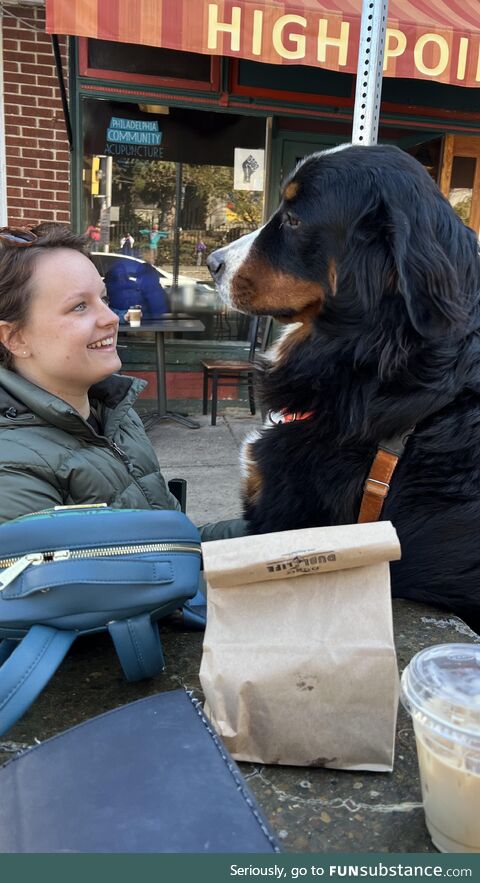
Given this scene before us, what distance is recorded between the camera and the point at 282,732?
106 centimetres

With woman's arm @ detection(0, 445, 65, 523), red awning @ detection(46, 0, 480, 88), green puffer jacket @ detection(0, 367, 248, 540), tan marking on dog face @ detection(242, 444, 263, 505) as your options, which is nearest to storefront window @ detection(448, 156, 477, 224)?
red awning @ detection(46, 0, 480, 88)

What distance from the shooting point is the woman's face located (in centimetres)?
188

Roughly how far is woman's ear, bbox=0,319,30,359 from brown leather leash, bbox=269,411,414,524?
1090mm

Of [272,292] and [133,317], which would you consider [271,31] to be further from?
[272,292]

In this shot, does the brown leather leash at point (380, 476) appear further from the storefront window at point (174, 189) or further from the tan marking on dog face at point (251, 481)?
the storefront window at point (174, 189)

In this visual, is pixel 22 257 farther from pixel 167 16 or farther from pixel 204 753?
pixel 167 16

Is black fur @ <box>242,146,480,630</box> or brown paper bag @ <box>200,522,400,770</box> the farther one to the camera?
black fur @ <box>242,146,480,630</box>

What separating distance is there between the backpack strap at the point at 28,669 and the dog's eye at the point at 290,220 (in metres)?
1.48

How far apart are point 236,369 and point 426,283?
5.32 metres

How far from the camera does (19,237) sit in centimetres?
199

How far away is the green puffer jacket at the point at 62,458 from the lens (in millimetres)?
1529

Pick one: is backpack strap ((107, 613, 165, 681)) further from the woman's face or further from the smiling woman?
the woman's face

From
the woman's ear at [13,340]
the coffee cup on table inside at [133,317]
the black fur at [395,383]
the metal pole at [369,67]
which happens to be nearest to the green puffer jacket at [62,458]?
the woman's ear at [13,340]

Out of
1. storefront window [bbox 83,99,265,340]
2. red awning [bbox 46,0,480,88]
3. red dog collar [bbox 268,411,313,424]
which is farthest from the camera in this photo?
storefront window [bbox 83,99,265,340]
